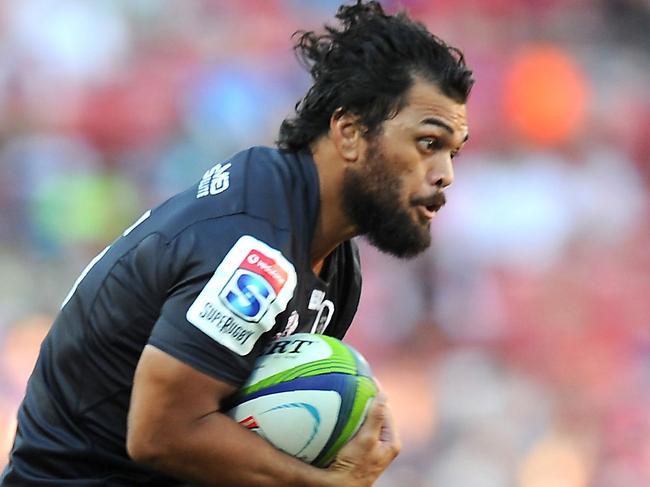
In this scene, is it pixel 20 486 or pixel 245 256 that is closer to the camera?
pixel 245 256

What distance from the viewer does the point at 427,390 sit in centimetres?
Answer: 711

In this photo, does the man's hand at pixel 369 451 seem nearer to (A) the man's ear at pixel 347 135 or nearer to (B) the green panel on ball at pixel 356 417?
(B) the green panel on ball at pixel 356 417

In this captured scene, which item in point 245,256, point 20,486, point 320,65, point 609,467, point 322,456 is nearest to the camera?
point 245,256

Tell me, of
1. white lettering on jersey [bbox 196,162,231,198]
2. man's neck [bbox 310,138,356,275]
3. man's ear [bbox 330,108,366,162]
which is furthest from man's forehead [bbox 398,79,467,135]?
white lettering on jersey [bbox 196,162,231,198]

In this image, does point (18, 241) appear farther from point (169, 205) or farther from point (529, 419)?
point (169, 205)

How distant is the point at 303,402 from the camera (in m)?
2.99

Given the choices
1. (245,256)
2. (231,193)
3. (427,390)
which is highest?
(427,390)

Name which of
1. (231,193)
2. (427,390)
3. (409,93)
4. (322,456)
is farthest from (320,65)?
(427,390)

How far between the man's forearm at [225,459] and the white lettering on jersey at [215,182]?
560 millimetres

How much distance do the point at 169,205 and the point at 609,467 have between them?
4659 mm

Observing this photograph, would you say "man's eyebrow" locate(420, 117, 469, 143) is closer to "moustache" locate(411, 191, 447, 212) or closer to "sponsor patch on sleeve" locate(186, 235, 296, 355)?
"moustache" locate(411, 191, 447, 212)

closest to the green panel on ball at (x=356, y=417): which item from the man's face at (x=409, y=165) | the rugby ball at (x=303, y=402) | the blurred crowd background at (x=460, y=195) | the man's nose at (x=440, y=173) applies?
the rugby ball at (x=303, y=402)

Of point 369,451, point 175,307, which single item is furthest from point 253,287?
point 369,451

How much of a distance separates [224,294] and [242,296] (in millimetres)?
44
